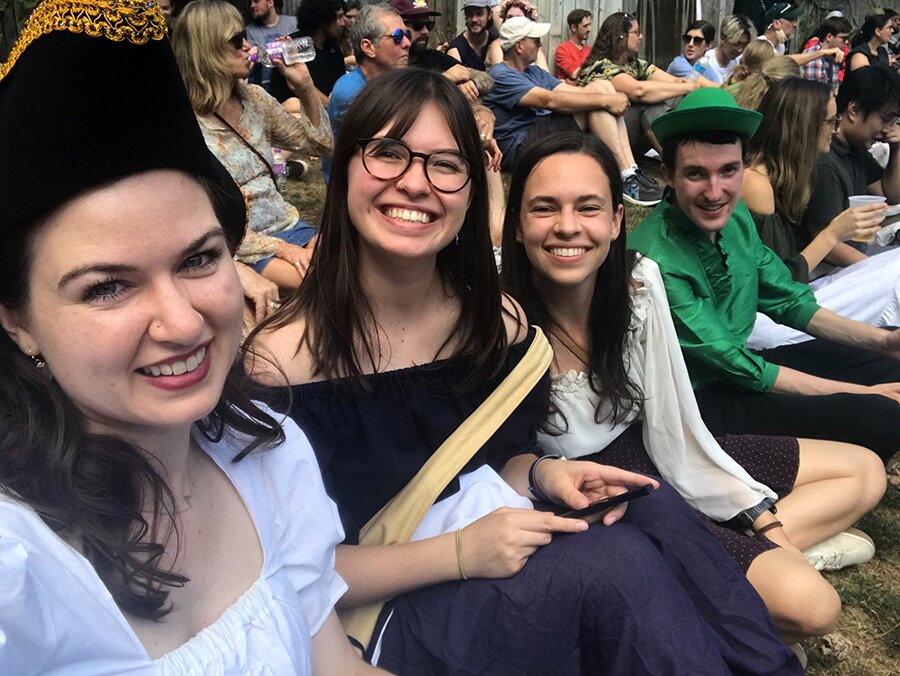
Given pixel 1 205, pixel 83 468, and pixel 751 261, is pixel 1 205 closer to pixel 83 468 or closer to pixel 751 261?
pixel 83 468

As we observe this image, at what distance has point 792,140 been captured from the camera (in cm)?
379

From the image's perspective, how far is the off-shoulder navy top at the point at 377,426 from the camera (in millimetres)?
1717

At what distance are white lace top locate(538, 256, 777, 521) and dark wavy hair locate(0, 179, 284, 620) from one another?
1.51 m

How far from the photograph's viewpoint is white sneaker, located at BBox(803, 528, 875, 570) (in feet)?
8.89

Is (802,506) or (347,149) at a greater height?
(347,149)

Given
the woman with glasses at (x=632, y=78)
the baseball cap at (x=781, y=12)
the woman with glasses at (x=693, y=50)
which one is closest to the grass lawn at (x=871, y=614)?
the woman with glasses at (x=632, y=78)

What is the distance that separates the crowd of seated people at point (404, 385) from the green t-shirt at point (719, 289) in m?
0.01

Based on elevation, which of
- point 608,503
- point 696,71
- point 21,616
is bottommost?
point 696,71

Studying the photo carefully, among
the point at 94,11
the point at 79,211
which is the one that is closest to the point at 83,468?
the point at 79,211

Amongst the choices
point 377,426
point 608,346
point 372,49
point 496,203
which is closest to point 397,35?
point 372,49

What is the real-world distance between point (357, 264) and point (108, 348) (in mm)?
982

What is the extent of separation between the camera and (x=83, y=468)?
983 mm

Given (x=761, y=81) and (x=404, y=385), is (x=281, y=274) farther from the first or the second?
(x=761, y=81)

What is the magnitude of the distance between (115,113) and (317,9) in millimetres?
6147
